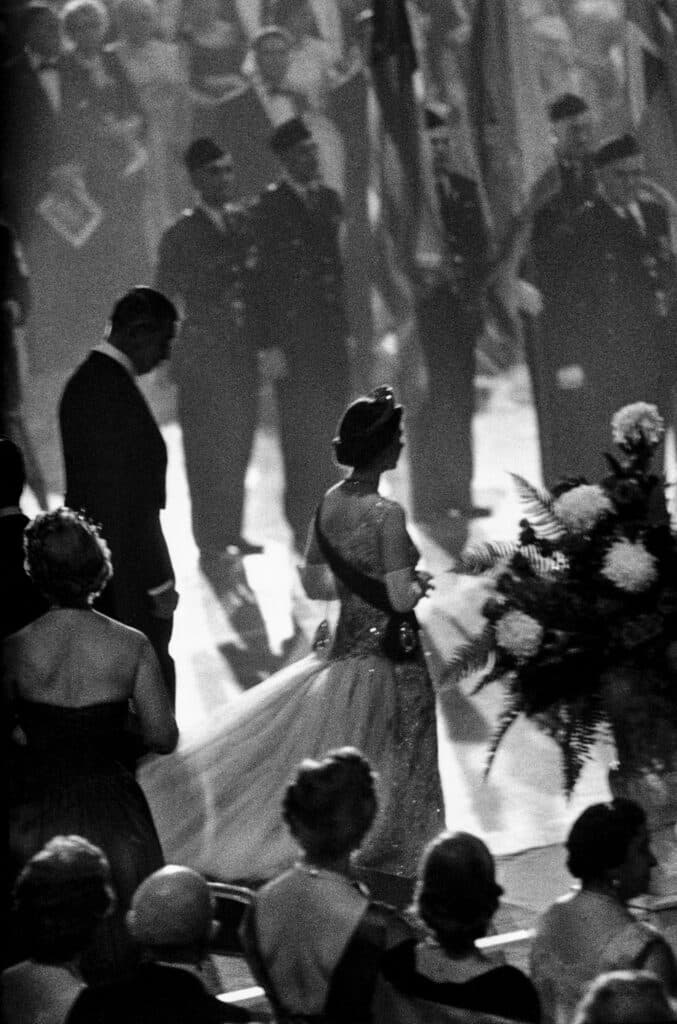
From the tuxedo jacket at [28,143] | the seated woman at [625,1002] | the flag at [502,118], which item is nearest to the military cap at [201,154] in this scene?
the tuxedo jacket at [28,143]

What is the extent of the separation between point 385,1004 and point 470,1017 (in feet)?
0.55

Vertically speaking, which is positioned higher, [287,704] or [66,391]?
[66,391]

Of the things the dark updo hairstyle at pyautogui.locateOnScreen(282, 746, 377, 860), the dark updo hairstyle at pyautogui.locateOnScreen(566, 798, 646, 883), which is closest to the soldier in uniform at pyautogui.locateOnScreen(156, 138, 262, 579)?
the dark updo hairstyle at pyautogui.locateOnScreen(566, 798, 646, 883)

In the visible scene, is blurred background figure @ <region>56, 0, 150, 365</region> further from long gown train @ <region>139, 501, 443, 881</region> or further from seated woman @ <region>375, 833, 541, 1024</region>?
seated woman @ <region>375, 833, 541, 1024</region>

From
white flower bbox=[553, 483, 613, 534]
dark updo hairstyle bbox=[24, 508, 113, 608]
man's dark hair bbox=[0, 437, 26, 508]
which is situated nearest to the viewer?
dark updo hairstyle bbox=[24, 508, 113, 608]

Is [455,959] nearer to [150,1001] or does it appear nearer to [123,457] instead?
[150,1001]

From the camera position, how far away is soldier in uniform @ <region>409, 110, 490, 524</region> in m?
10.6

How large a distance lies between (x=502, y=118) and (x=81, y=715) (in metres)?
6.60

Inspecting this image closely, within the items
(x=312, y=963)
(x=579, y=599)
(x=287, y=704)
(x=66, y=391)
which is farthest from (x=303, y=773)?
(x=66, y=391)

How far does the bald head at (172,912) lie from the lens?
416 cm

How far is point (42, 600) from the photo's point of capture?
5.66 meters

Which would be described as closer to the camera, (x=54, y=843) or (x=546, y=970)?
→ (x=54, y=843)

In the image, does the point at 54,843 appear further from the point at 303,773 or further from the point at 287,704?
the point at 287,704

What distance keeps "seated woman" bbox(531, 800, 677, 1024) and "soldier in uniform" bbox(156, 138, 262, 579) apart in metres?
5.66
